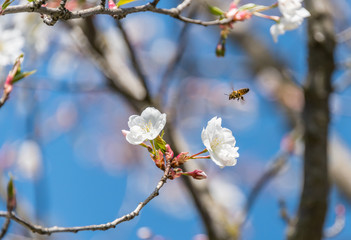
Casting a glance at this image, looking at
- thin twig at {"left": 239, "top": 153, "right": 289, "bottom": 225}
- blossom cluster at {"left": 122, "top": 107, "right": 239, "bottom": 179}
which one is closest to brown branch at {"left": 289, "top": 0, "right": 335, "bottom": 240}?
thin twig at {"left": 239, "top": 153, "right": 289, "bottom": 225}

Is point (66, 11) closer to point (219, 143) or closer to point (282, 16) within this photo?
point (219, 143)

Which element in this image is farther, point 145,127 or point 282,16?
point 282,16

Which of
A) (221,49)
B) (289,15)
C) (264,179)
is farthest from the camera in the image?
(264,179)

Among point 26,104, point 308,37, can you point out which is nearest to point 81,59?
point 26,104

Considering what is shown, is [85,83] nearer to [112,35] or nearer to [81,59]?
[112,35]

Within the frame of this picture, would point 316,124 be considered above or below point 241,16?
below

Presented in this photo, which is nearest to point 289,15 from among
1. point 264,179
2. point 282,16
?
point 282,16
